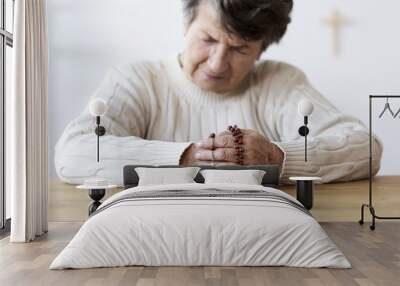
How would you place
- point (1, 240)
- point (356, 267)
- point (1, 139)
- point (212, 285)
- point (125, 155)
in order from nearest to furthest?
1. point (212, 285)
2. point (356, 267)
3. point (1, 240)
4. point (1, 139)
5. point (125, 155)

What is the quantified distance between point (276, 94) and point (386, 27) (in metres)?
1.33

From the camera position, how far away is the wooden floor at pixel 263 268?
351 centimetres

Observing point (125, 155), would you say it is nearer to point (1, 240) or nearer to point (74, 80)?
point (74, 80)

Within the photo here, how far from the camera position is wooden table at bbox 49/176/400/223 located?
6188 mm

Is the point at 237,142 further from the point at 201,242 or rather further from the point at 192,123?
the point at 201,242

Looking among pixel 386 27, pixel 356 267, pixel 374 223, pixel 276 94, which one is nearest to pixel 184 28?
pixel 276 94

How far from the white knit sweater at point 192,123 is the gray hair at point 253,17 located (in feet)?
1.04

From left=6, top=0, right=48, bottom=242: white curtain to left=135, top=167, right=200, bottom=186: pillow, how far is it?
95 centimetres

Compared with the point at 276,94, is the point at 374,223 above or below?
below

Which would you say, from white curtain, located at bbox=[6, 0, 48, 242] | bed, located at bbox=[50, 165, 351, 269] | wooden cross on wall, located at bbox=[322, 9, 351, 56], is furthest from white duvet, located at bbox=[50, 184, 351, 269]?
wooden cross on wall, located at bbox=[322, 9, 351, 56]

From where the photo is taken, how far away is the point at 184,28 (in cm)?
632

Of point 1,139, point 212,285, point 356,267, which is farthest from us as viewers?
point 1,139

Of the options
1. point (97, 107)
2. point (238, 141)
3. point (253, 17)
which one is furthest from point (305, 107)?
point (97, 107)

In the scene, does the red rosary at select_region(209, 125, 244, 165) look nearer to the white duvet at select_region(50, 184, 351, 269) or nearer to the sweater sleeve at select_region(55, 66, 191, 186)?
the sweater sleeve at select_region(55, 66, 191, 186)
